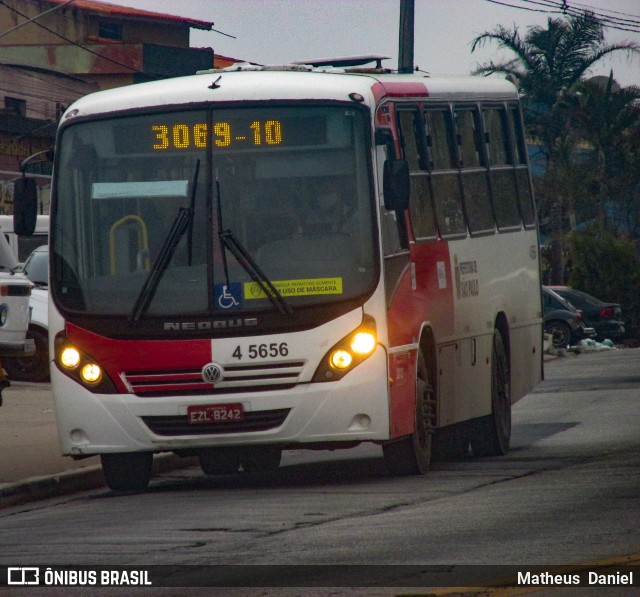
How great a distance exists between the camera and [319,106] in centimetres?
1274

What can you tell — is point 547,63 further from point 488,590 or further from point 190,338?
point 488,590

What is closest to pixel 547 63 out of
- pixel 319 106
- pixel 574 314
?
pixel 574 314

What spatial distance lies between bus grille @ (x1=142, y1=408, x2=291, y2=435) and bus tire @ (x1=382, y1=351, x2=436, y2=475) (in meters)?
1.09

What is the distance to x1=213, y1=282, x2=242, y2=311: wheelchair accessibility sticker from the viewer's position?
12309 mm

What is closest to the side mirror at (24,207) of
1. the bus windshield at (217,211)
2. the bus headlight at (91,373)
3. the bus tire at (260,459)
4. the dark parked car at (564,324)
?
the bus windshield at (217,211)

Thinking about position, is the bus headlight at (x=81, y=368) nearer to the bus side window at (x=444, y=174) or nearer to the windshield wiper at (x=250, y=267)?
the windshield wiper at (x=250, y=267)

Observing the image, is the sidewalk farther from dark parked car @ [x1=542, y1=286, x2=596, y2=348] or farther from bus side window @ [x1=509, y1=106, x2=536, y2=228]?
dark parked car @ [x1=542, y1=286, x2=596, y2=348]

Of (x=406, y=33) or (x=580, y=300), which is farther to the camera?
(x=580, y=300)

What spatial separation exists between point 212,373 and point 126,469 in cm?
139

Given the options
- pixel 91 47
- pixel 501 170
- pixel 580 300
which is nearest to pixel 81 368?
pixel 501 170

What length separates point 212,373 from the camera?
12.2m

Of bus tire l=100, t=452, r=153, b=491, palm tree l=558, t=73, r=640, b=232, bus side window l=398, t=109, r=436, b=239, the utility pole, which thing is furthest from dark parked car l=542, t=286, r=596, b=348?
bus tire l=100, t=452, r=153, b=491

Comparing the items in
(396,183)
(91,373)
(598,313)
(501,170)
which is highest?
(396,183)

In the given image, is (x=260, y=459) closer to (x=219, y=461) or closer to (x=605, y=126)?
(x=219, y=461)
